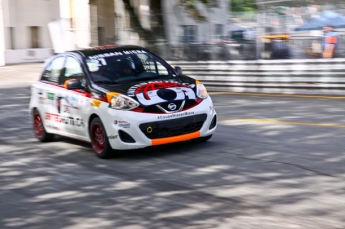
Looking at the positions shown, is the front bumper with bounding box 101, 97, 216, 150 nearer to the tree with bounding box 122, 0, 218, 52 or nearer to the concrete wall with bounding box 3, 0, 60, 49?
the tree with bounding box 122, 0, 218, 52

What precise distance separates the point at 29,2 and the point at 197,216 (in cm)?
4461

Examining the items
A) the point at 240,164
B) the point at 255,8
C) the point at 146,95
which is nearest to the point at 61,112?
the point at 146,95

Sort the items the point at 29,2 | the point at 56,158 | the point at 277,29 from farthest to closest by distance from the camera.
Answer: the point at 29,2 → the point at 277,29 → the point at 56,158

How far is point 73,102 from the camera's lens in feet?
32.5

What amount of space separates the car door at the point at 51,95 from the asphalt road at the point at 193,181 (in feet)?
1.41

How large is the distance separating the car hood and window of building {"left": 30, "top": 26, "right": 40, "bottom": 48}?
135 feet

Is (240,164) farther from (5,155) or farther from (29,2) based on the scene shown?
(29,2)

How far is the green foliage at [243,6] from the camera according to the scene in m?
18.7

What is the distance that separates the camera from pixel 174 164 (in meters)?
8.59

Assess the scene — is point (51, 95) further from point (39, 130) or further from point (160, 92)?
point (160, 92)

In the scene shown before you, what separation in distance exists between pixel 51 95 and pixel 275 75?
848 cm

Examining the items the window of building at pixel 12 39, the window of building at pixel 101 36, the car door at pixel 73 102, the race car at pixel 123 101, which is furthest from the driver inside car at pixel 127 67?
the window of building at pixel 12 39

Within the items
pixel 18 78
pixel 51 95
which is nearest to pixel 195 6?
pixel 51 95

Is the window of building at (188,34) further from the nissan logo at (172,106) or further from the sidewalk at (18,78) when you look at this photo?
the nissan logo at (172,106)
